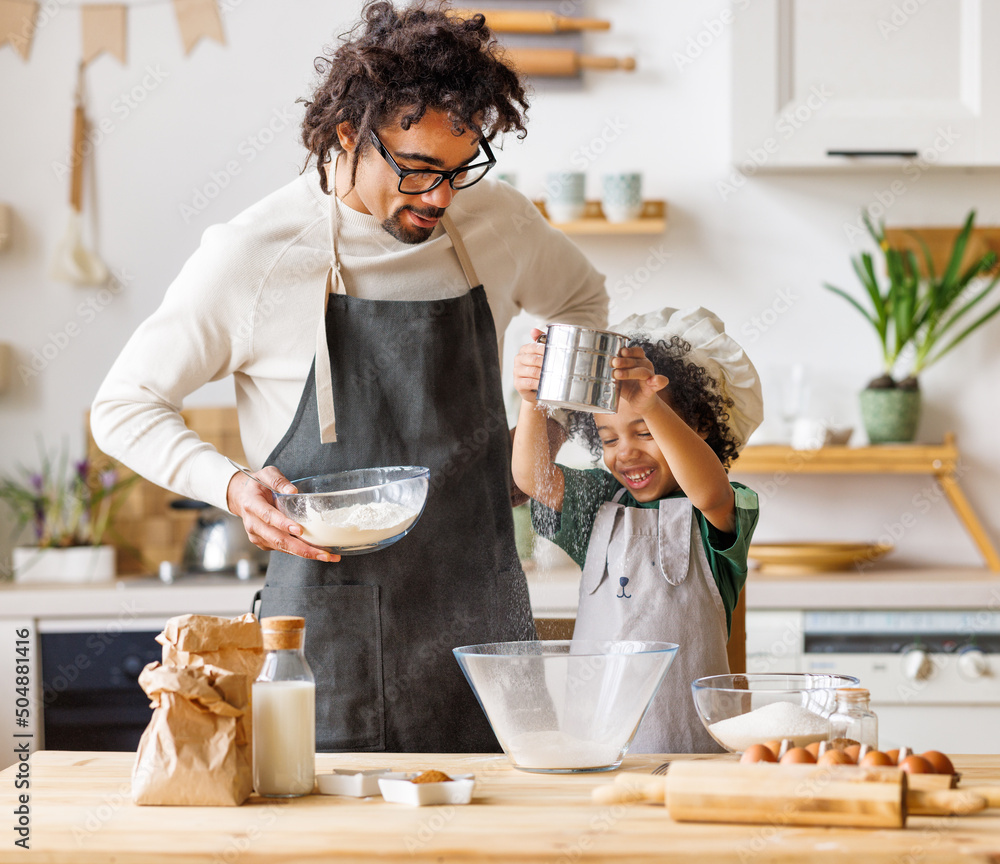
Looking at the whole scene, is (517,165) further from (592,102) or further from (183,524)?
(183,524)

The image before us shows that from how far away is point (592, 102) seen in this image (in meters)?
2.85

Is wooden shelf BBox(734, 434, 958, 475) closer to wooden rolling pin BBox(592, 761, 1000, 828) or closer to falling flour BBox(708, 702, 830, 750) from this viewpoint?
falling flour BBox(708, 702, 830, 750)

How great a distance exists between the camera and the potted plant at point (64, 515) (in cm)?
262

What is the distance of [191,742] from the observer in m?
0.93

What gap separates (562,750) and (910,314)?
6.54 ft

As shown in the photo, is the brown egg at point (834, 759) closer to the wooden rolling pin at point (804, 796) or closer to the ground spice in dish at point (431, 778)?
the wooden rolling pin at point (804, 796)

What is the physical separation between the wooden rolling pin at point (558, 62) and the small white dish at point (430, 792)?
2184mm

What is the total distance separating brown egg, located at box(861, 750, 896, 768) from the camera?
89 centimetres

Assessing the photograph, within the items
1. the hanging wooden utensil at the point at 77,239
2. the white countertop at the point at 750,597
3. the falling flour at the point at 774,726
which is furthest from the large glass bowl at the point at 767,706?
the hanging wooden utensil at the point at 77,239

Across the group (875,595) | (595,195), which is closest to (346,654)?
(875,595)

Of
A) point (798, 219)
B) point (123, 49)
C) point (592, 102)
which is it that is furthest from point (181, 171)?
point (798, 219)

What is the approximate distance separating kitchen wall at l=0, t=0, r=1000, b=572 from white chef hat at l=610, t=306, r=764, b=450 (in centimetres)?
136

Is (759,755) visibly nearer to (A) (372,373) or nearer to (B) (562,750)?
(B) (562,750)

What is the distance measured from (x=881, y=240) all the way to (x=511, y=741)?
2125 mm
